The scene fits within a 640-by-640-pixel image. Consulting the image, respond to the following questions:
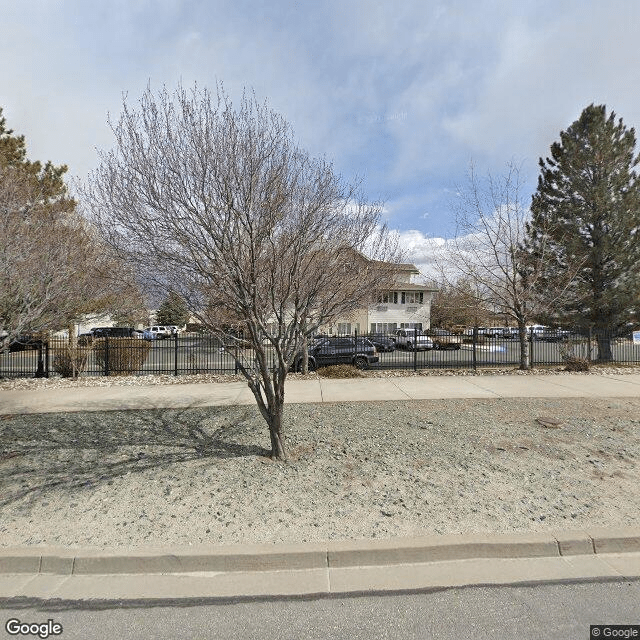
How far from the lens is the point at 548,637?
231 cm

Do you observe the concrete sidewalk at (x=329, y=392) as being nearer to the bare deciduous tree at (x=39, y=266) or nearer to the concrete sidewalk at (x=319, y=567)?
the bare deciduous tree at (x=39, y=266)

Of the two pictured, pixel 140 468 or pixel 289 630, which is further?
pixel 140 468

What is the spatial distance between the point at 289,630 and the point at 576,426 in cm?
538

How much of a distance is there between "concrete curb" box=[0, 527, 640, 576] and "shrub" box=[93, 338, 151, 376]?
995 cm

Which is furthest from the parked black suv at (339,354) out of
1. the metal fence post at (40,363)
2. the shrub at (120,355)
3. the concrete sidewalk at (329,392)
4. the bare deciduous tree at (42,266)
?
the metal fence post at (40,363)

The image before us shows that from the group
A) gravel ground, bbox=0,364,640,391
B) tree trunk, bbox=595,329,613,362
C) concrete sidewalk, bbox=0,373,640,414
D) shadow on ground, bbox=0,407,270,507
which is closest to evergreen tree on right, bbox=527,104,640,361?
tree trunk, bbox=595,329,613,362

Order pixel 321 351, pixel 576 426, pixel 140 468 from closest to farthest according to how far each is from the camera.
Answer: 1. pixel 140 468
2. pixel 576 426
3. pixel 321 351

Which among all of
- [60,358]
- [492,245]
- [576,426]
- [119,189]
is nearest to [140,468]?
[119,189]

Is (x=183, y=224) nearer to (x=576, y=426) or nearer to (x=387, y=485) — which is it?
(x=387, y=485)

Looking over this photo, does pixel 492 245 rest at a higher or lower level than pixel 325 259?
higher

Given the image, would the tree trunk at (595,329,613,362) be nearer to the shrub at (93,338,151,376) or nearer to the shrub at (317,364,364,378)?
the shrub at (317,364,364,378)

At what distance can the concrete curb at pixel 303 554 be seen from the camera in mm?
3006

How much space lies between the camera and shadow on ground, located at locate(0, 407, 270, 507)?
438cm

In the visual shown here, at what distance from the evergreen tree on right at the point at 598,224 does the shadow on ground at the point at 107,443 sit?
14.8m
